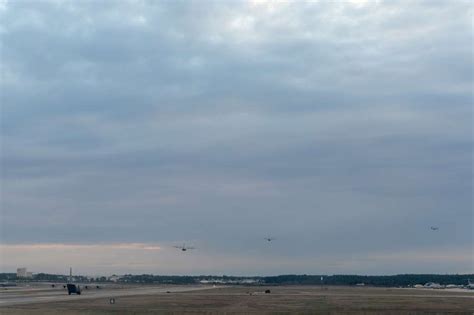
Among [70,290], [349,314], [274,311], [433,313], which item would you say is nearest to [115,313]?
[274,311]

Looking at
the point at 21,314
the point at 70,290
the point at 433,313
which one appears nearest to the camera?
the point at 21,314

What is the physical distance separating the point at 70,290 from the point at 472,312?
7018 centimetres

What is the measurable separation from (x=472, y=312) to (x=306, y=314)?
16.2 meters

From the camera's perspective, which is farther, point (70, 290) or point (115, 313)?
point (70, 290)

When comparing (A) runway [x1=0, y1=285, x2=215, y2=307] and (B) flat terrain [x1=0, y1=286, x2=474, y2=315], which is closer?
(B) flat terrain [x1=0, y1=286, x2=474, y2=315]

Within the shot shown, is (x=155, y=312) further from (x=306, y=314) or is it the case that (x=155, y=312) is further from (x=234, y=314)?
(x=306, y=314)

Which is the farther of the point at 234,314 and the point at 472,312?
the point at 472,312

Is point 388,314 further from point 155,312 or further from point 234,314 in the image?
point 155,312

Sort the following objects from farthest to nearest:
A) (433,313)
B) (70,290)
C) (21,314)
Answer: (70,290)
(433,313)
(21,314)

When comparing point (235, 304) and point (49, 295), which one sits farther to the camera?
point (49, 295)

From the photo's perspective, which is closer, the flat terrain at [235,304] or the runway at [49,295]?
the flat terrain at [235,304]

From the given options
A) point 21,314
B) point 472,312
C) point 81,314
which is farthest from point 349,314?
point 21,314

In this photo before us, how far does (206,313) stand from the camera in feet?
198

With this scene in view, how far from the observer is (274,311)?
211ft
